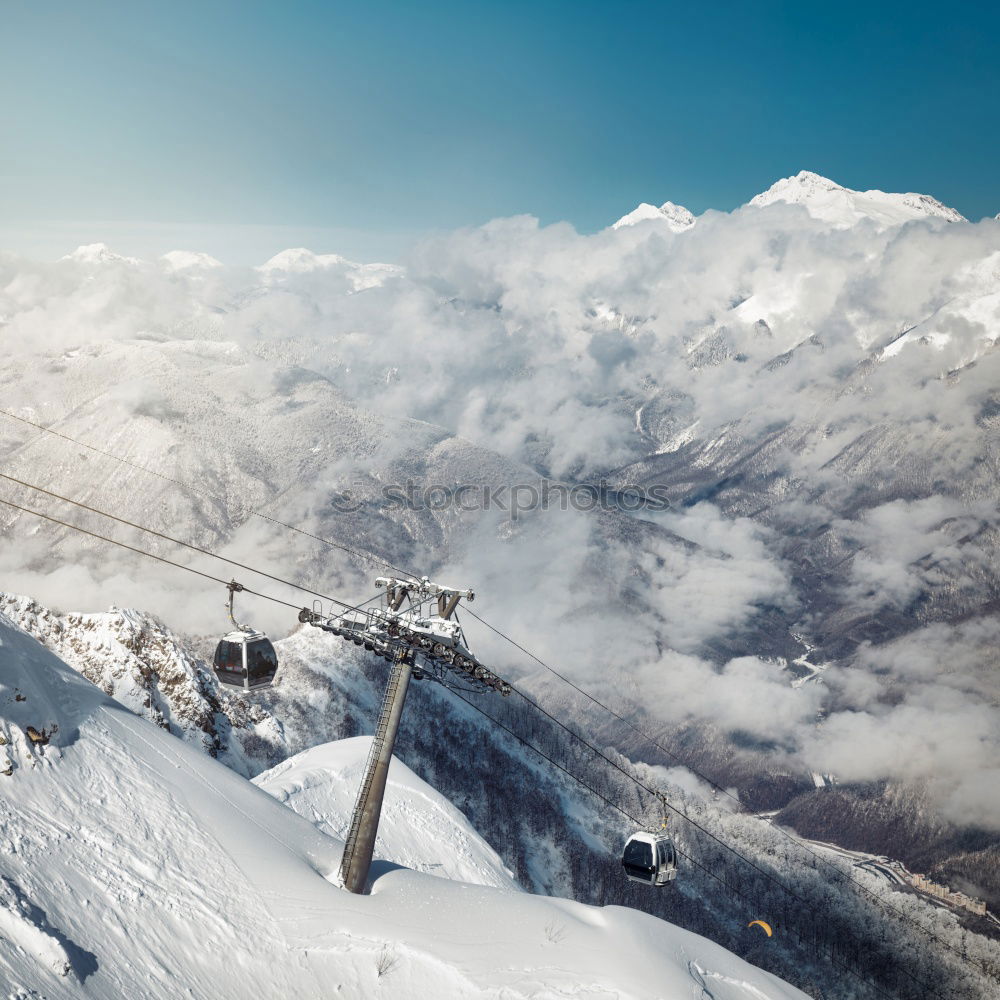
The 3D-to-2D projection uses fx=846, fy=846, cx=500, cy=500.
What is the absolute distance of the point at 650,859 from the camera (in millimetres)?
46062

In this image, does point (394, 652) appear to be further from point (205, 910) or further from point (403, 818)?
point (403, 818)

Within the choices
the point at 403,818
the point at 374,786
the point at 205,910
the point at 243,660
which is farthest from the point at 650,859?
the point at 205,910

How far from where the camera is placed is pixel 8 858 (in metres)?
23.7

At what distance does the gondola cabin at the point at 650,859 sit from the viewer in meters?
45.9

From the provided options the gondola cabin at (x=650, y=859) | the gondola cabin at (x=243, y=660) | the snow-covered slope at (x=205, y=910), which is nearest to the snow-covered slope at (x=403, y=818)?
the gondola cabin at (x=650, y=859)

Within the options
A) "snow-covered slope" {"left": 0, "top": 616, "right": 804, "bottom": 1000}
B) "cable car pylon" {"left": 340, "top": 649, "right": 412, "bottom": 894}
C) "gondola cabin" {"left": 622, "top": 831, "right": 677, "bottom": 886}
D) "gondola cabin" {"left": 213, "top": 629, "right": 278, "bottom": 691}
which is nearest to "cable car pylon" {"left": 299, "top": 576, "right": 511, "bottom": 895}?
"cable car pylon" {"left": 340, "top": 649, "right": 412, "bottom": 894}

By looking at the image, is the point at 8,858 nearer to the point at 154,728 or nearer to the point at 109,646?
the point at 154,728

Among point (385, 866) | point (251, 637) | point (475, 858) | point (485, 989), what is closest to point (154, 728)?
point (251, 637)

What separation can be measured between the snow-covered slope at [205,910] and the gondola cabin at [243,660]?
447 cm

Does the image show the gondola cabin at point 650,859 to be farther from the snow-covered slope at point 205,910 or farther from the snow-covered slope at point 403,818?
the snow-covered slope at point 403,818

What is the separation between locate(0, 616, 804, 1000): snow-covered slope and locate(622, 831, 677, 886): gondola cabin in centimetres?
1029

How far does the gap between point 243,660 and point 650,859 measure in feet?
85.4

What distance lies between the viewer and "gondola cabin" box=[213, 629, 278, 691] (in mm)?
33094

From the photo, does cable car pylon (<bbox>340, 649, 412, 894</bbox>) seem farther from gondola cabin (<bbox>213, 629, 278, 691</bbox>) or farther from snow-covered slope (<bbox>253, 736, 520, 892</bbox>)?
snow-covered slope (<bbox>253, 736, 520, 892</bbox>)
